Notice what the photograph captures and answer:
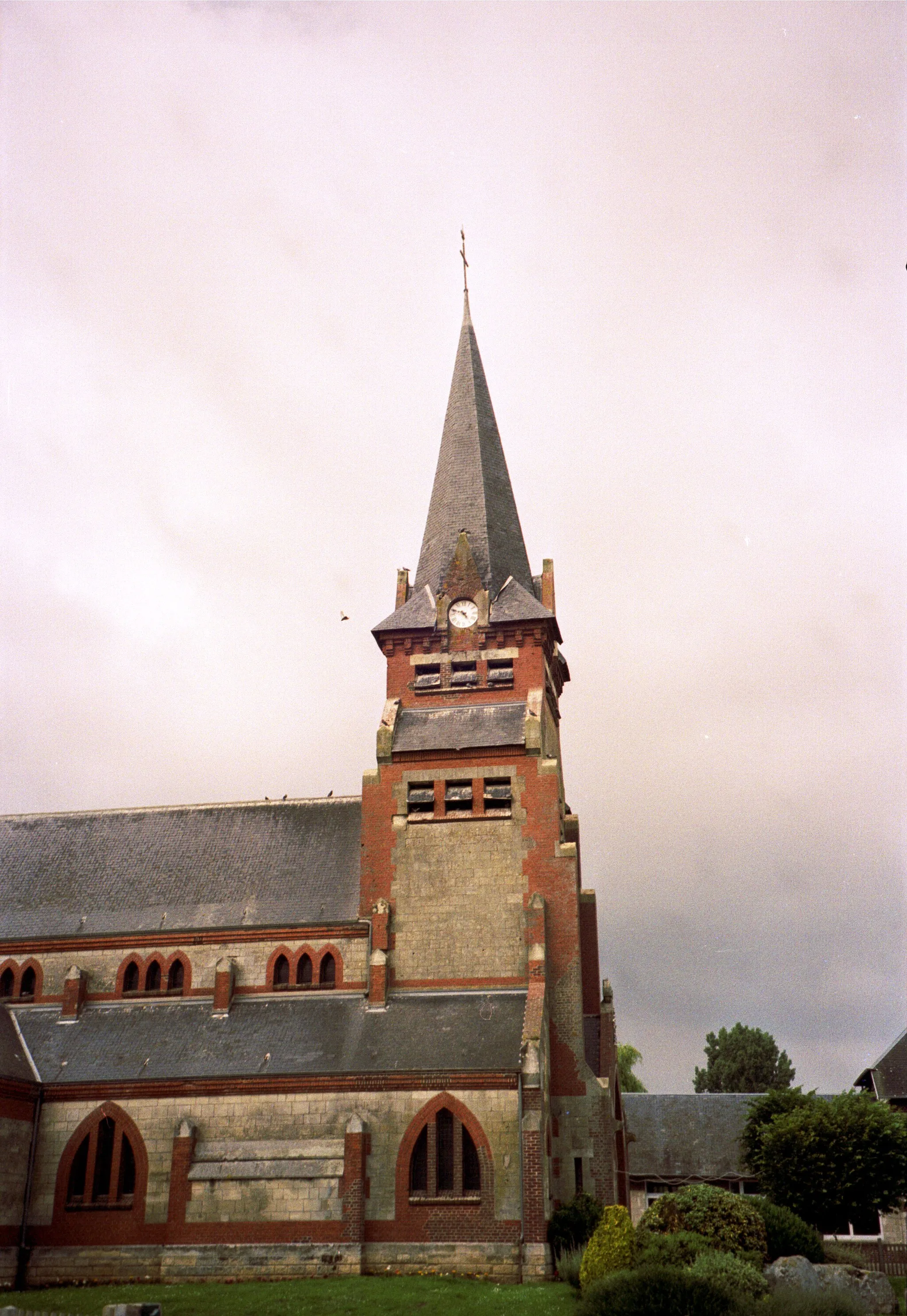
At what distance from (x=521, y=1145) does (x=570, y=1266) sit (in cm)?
391

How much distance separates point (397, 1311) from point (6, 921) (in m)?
22.0

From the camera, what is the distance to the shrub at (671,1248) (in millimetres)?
26438

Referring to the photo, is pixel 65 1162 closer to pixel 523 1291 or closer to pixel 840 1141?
pixel 523 1291

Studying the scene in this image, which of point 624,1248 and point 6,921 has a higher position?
point 6,921

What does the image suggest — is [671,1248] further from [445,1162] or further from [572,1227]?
[445,1162]

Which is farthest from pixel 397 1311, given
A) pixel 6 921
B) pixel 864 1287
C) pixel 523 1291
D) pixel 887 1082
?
pixel 887 1082

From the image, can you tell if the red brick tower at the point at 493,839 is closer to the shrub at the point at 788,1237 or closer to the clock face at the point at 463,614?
the clock face at the point at 463,614

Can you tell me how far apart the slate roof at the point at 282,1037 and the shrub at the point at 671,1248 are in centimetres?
843

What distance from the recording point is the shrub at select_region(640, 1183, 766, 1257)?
1105 inches

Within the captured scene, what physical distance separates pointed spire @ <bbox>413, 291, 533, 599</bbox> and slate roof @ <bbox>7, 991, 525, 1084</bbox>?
1601cm

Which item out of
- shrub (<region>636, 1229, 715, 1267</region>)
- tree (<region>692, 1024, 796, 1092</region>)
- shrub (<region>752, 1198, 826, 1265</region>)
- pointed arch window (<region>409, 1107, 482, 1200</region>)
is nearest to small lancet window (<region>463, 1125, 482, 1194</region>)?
pointed arch window (<region>409, 1107, 482, 1200</region>)

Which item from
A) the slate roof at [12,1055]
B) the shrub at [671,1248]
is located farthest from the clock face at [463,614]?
the shrub at [671,1248]

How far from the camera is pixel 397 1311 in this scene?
28.8 m

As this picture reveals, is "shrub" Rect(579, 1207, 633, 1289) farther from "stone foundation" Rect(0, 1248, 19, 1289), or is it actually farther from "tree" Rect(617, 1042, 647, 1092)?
"tree" Rect(617, 1042, 647, 1092)
